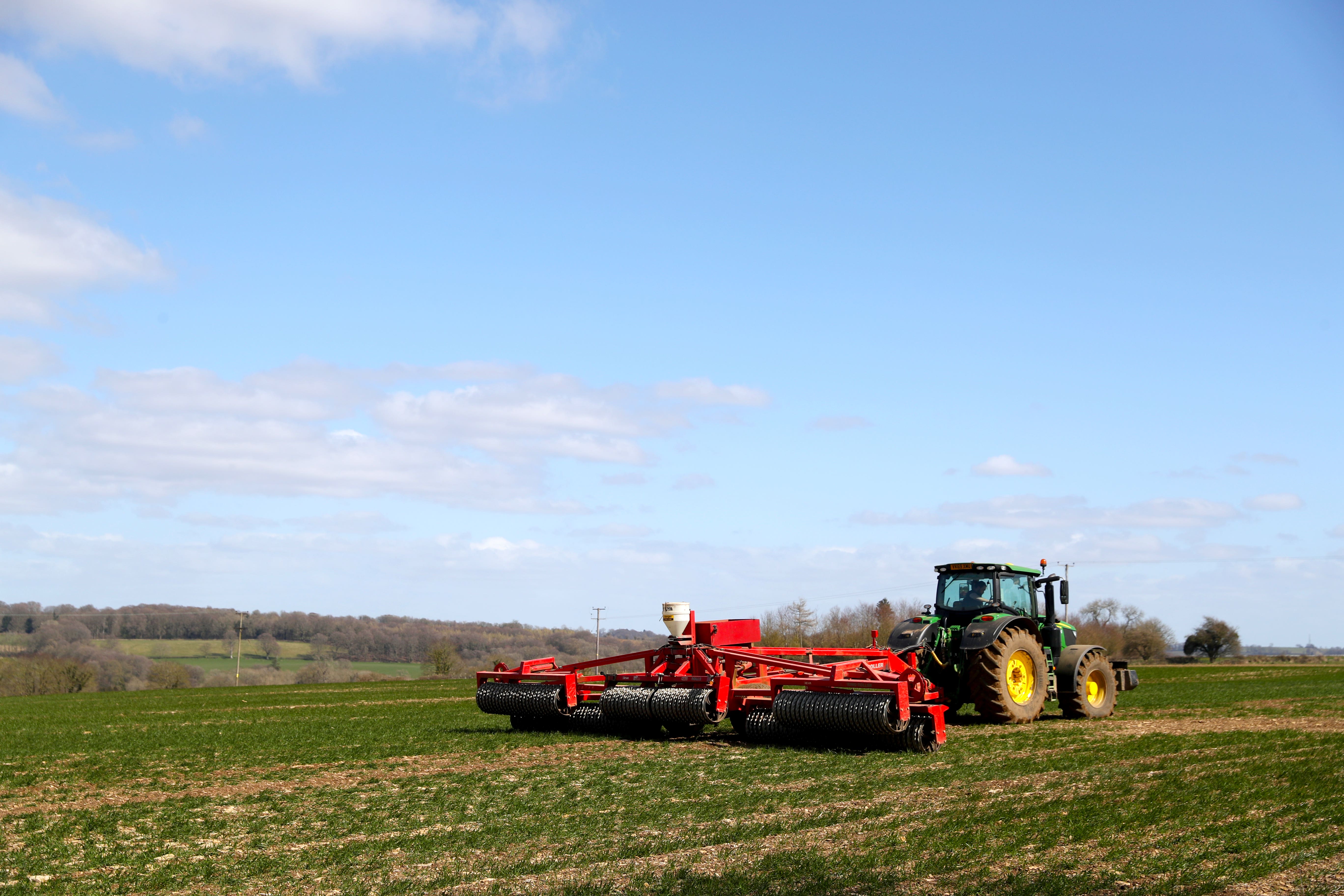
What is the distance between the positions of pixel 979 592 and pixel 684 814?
10.1 m

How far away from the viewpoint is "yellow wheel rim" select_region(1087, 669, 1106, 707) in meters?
18.5

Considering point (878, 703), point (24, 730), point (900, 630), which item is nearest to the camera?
point (878, 703)

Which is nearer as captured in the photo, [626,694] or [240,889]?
[240,889]

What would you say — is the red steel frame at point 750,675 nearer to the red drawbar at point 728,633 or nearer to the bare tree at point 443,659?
the red drawbar at point 728,633

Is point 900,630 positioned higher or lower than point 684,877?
higher

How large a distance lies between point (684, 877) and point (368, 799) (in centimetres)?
442

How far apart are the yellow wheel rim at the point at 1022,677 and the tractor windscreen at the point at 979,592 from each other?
0.95m

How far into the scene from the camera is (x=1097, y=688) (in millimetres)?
18797

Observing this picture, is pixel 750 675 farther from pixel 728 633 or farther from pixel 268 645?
pixel 268 645

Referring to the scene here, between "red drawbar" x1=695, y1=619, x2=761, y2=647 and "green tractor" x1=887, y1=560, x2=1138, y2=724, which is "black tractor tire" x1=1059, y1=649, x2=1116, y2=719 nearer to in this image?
"green tractor" x1=887, y1=560, x2=1138, y2=724

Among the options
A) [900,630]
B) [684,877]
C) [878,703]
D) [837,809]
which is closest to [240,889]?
[684,877]

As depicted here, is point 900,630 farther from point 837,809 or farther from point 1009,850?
point 1009,850

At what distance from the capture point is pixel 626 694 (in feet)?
49.5

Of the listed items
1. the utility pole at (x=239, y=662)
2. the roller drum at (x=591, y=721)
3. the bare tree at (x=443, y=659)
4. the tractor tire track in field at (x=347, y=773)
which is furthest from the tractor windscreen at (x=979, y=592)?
the bare tree at (x=443, y=659)
